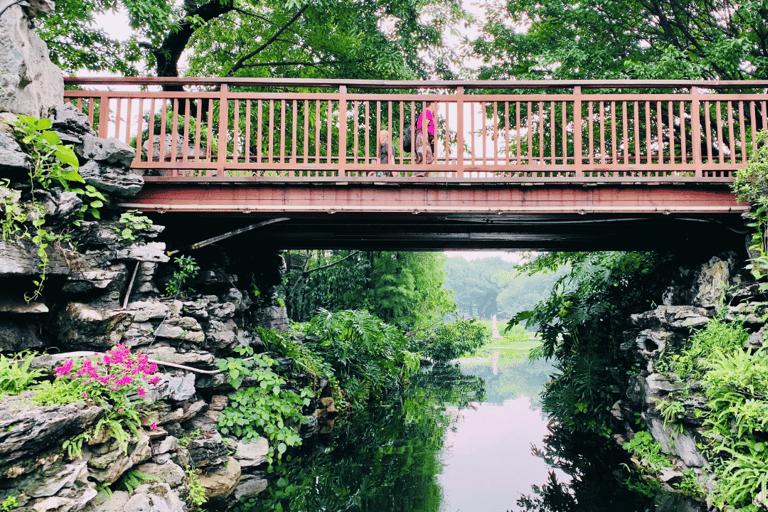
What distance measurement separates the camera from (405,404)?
10.3 m

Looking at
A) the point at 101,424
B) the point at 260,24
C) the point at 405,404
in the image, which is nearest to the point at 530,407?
the point at 405,404

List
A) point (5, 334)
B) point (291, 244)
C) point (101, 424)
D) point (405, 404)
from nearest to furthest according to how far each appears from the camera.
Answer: point (101, 424) < point (5, 334) < point (291, 244) < point (405, 404)

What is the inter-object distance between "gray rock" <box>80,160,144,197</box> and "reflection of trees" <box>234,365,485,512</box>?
11.1ft

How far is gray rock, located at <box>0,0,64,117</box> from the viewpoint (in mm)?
4508

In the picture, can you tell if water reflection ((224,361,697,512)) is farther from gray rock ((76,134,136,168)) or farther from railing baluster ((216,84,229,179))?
gray rock ((76,134,136,168))

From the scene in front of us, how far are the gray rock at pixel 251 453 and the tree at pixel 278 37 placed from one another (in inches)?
242

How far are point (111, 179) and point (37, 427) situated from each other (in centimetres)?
268

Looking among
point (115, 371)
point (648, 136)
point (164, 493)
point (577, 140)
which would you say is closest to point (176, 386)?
point (115, 371)

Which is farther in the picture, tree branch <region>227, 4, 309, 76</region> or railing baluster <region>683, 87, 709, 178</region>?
tree branch <region>227, 4, 309, 76</region>

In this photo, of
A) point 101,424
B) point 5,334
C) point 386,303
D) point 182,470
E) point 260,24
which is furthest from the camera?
point 386,303

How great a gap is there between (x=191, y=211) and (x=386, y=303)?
8.79 m

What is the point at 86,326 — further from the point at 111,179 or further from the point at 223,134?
the point at 223,134

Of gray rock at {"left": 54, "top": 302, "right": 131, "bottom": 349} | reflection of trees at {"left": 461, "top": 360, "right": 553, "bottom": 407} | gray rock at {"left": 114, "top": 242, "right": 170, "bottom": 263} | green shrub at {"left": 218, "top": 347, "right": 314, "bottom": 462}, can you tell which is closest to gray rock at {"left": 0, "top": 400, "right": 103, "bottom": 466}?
gray rock at {"left": 54, "top": 302, "right": 131, "bottom": 349}

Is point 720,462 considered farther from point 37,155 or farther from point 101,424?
point 37,155
